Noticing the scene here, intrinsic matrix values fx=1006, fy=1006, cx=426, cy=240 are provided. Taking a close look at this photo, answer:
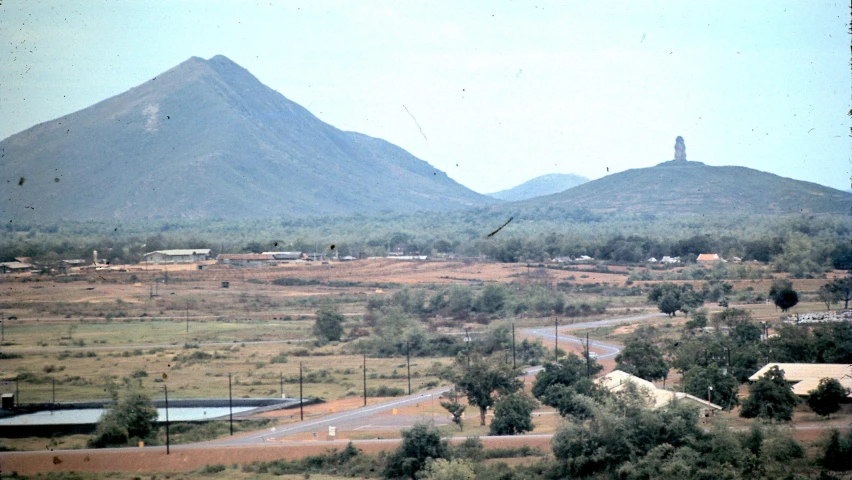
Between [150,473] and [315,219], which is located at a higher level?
[315,219]

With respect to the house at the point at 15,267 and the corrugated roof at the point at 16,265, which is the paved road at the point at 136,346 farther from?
the corrugated roof at the point at 16,265

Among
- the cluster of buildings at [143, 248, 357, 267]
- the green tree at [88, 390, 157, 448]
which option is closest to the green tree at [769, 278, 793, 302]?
the green tree at [88, 390, 157, 448]

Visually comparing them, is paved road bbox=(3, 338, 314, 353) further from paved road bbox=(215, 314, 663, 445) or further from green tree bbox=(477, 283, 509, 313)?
paved road bbox=(215, 314, 663, 445)

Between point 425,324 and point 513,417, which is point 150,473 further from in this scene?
point 425,324

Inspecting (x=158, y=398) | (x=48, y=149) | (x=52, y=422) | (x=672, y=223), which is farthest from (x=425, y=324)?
(x=48, y=149)

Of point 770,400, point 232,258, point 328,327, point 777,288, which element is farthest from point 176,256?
point 770,400

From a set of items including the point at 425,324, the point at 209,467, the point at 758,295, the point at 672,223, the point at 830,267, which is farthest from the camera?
the point at 672,223

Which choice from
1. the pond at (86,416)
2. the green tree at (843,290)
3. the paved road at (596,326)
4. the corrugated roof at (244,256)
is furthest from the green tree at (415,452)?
the corrugated roof at (244,256)
